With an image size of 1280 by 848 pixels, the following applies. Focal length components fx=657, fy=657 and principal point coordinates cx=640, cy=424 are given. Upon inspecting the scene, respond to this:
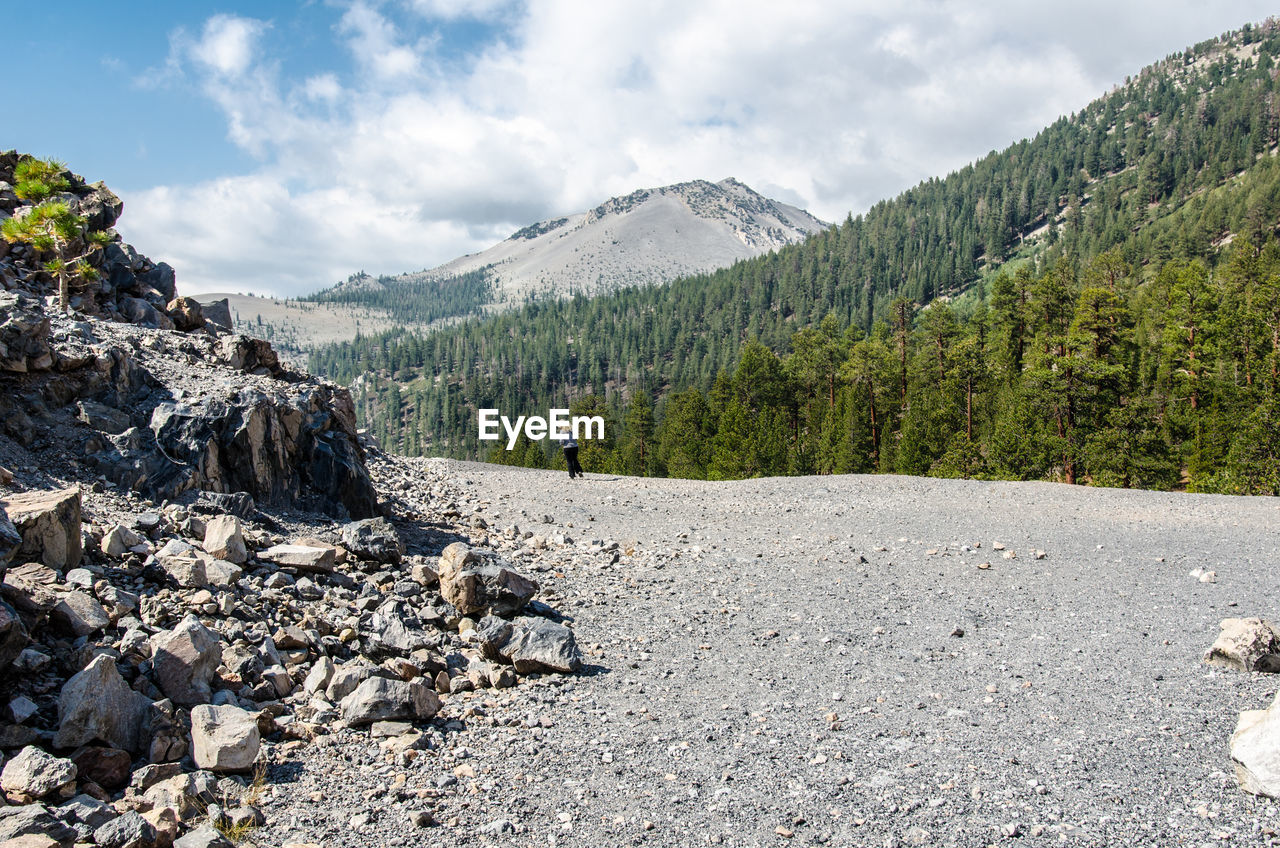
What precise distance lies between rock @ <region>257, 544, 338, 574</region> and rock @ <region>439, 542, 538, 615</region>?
1603mm

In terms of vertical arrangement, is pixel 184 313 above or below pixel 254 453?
above

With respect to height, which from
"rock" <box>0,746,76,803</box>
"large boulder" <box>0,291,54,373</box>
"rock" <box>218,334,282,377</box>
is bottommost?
"rock" <box>0,746,76,803</box>

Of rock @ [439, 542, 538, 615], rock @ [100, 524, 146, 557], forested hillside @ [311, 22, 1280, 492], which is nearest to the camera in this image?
rock @ [100, 524, 146, 557]

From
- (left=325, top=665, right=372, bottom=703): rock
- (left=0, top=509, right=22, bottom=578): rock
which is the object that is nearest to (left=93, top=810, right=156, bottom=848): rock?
(left=325, top=665, right=372, bottom=703): rock

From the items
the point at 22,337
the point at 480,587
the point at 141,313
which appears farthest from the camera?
the point at 141,313

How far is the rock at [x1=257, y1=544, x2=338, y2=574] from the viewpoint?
8.97 metres

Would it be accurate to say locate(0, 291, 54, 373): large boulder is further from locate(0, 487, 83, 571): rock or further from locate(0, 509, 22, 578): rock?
locate(0, 509, 22, 578): rock

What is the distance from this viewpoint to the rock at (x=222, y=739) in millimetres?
5117

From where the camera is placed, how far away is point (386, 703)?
623cm

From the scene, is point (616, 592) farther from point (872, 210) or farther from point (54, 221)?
point (872, 210)

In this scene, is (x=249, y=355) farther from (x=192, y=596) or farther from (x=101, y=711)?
(x=101, y=711)

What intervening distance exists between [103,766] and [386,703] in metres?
2.10

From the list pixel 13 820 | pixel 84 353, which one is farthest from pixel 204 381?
pixel 13 820

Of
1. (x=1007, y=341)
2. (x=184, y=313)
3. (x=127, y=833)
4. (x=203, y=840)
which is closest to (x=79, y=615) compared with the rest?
(x=127, y=833)
